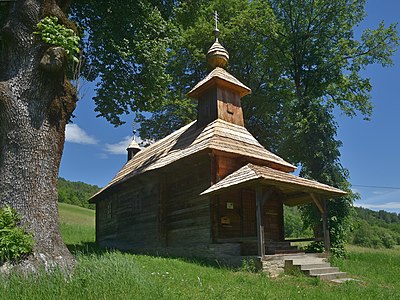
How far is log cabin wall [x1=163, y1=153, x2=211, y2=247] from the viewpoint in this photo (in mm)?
13789

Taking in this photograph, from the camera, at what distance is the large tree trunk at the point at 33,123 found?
316 inches

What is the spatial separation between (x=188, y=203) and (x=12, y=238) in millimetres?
7980

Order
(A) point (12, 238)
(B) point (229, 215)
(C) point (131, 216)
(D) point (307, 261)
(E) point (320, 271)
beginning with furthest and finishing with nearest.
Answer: (C) point (131, 216) → (B) point (229, 215) → (D) point (307, 261) → (E) point (320, 271) → (A) point (12, 238)

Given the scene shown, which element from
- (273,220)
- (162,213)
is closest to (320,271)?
(273,220)

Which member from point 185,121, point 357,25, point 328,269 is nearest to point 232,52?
point 185,121

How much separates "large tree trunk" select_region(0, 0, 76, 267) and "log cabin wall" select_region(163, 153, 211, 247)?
6.11m

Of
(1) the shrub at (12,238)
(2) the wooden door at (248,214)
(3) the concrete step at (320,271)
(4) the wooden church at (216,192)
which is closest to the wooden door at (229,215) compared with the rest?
(4) the wooden church at (216,192)

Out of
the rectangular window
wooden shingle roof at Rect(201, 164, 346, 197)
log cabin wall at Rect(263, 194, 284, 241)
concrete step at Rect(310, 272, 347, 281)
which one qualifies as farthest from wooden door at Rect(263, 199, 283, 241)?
the rectangular window

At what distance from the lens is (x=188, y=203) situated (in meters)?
14.7

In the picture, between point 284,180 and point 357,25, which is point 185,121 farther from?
point 284,180

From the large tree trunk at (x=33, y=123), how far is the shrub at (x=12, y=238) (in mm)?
192

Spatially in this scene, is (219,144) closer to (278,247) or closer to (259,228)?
(259,228)

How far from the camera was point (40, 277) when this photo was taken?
604 cm

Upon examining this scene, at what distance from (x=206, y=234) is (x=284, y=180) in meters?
3.60
